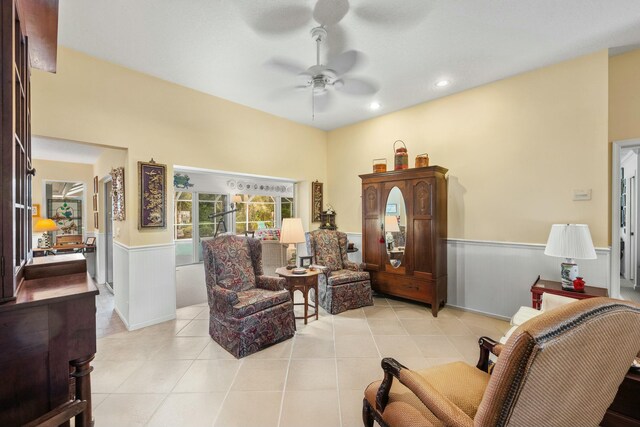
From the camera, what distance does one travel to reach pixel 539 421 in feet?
2.82

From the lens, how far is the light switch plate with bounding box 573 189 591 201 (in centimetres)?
287

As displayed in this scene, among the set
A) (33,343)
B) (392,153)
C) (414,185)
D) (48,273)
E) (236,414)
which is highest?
(392,153)

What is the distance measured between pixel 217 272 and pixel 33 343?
193cm

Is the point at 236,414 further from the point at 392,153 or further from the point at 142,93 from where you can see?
the point at 392,153

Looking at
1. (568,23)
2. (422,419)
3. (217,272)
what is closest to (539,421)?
(422,419)

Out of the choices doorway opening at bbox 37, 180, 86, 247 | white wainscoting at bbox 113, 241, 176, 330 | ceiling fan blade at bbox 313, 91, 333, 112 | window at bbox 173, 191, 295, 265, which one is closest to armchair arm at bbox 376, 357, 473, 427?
white wainscoting at bbox 113, 241, 176, 330

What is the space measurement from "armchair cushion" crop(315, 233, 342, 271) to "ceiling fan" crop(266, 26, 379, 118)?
2.07 metres

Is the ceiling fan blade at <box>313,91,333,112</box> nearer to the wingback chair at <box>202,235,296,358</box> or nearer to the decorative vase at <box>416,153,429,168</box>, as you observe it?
the decorative vase at <box>416,153,429,168</box>

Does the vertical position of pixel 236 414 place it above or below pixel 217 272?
below

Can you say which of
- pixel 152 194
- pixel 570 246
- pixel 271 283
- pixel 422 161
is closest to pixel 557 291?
pixel 570 246

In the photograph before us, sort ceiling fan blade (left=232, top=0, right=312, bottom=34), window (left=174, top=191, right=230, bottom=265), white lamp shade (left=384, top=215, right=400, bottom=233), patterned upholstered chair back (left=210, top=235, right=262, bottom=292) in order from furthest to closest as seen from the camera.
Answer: window (left=174, top=191, right=230, bottom=265), white lamp shade (left=384, top=215, right=400, bottom=233), patterned upholstered chair back (left=210, top=235, right=262, bottom=292), ceiling fan blade (left=232, top=0, right=312, bottom=34)

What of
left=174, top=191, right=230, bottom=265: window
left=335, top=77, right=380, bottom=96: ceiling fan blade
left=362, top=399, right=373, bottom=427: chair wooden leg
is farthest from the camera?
left=174, top=191, right=230, bottom=265: window

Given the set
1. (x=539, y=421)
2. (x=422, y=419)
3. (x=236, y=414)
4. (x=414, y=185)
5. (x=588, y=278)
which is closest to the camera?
(x=539, y=421)

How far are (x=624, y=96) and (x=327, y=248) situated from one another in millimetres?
3819
